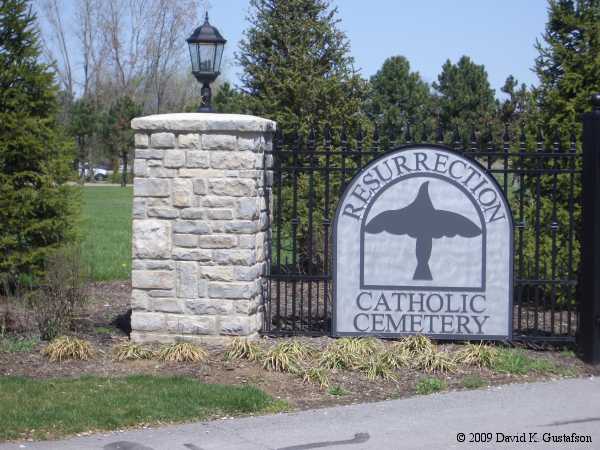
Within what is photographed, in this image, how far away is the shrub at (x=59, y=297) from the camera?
8492 mm

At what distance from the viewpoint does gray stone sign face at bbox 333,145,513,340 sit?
8320 mm

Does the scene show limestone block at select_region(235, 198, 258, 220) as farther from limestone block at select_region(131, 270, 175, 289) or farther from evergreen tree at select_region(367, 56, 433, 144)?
evergreen tree at select_region(367, 56, 433, 144)

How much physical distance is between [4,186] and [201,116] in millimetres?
3469

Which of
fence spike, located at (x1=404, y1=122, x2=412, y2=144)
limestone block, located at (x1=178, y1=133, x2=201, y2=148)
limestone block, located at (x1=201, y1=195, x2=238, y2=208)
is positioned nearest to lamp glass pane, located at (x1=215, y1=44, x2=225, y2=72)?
limestone block, located at (x1=178, y1=133, x2=201, y2=148)

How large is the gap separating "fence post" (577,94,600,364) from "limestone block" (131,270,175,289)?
3942 millimetres

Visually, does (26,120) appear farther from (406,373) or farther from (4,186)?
(406,373)

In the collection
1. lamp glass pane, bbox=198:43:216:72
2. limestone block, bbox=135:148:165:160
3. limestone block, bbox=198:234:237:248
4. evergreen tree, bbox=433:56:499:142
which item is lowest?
limestone block, bbox=198:234:237:248

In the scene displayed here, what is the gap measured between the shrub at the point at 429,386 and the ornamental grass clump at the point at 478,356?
1.93 feet

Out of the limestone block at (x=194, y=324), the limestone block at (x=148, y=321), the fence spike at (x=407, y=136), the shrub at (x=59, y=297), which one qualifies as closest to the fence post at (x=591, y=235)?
the fence spike at (x=407, y=136)

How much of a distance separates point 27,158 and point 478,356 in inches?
241

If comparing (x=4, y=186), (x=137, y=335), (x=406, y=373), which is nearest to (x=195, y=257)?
(x=137, y=335)

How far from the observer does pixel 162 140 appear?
27.0 feet

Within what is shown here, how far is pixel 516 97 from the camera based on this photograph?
86.0 feet

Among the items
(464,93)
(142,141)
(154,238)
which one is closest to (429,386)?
(154,238)
